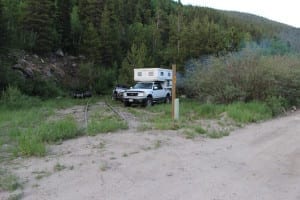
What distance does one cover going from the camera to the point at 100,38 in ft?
175

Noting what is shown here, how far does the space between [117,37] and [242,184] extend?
169ft

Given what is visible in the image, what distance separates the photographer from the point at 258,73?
22609 mm

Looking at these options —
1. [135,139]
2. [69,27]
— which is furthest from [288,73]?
[69,27]

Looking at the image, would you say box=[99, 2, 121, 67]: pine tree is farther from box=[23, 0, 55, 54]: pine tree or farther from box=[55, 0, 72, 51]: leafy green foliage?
box=[23, 0, 55, 54]: pine tree

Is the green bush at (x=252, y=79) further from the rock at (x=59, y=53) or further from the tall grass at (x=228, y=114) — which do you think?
the rock at (x=59, y=53)

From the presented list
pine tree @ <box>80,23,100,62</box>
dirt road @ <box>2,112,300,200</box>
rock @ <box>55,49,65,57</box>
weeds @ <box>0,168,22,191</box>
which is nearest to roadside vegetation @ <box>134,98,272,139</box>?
dirt road @ <box>2,112,300,200</box>

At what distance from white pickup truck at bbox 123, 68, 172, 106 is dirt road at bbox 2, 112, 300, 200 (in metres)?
15.4

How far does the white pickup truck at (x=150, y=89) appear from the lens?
92.3 feet

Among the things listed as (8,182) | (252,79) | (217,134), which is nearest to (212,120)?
(217,134)

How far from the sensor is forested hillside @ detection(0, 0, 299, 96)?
4166 cm

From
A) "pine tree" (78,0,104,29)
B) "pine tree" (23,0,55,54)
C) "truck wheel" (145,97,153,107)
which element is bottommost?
"truck wheel" (145,97,153,107)

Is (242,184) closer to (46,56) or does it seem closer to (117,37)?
(46,56)

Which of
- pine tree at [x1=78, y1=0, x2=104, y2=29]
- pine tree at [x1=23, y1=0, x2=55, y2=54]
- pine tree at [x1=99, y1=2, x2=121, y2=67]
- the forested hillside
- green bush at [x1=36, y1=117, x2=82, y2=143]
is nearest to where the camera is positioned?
green bush at [x1=36, y1=117, x2=82, y2=143]

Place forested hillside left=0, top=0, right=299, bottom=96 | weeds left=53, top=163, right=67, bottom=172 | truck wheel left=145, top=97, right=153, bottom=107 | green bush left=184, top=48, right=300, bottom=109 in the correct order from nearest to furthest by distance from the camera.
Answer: weeds left=53, top=163, right=67, bottom=172
green bush left=184, top=48, right=300, bottom=109
truck wheel left=145, top=97, right=153, bottom=107
forested hillside left=0, top=0, right=299, bottom=96
